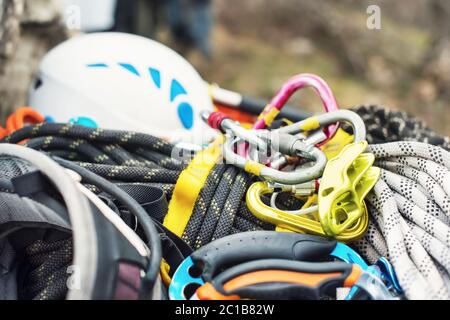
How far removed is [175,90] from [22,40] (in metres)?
0.51

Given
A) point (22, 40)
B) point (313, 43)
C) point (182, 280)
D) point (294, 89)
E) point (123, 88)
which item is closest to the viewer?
point (182, 280)

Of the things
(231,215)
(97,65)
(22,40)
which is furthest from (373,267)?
(22,40)

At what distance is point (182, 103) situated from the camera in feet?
4.07

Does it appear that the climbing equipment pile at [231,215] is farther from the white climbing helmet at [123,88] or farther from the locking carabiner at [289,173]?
the white climbing helmet at [123,88]

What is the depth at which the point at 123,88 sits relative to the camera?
47.3 inches

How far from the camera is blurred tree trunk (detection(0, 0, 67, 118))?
127cm

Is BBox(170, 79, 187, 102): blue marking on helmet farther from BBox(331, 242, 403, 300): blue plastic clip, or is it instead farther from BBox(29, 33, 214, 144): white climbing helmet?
BBox(331, 242, 403, 300): blue plastic clip

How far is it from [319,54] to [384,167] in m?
2.63

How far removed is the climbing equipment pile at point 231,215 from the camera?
684 millimetres

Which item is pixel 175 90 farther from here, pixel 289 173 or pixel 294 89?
pixel 289 173

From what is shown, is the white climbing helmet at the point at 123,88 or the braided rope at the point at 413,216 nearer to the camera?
the braided rope at the point at 413,216

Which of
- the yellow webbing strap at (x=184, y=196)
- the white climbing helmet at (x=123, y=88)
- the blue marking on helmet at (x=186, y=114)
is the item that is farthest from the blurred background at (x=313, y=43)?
the yellow webbing strap at (x=184, y=196)

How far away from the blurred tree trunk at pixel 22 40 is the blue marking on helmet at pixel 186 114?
0.43 metres

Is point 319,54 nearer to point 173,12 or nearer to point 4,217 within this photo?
point 173,12
